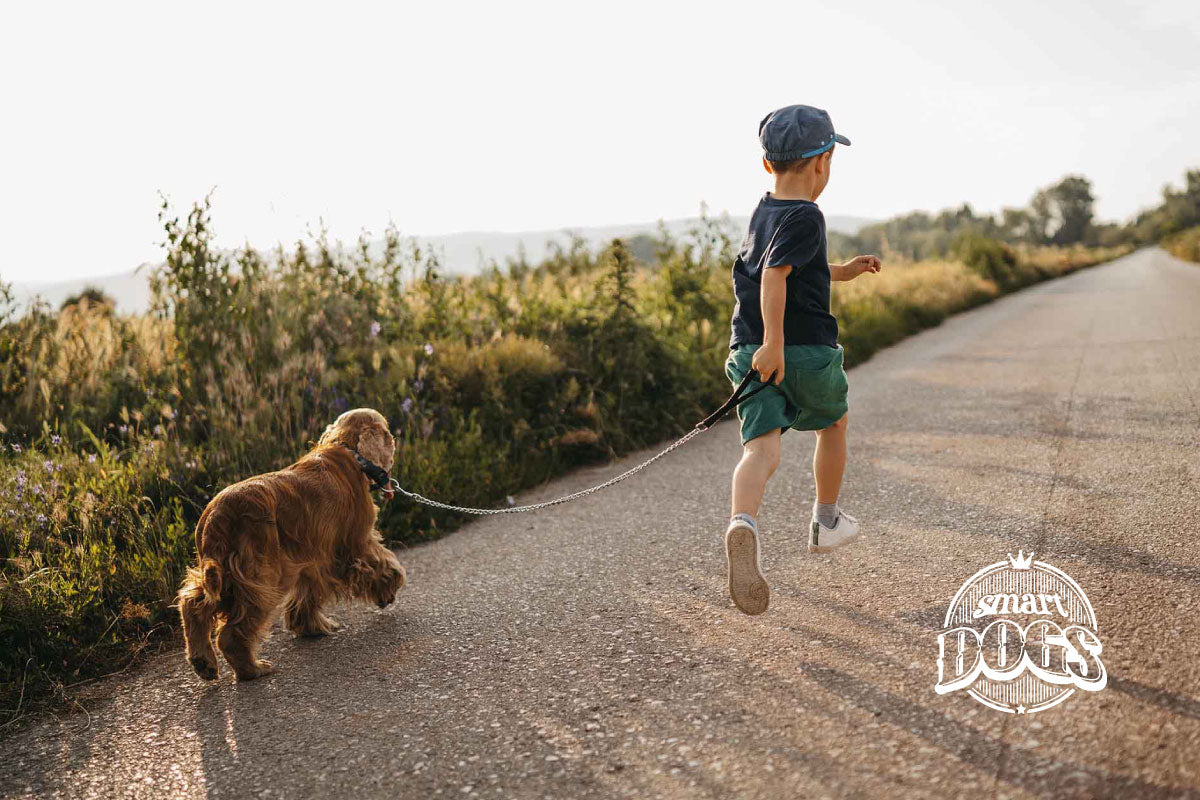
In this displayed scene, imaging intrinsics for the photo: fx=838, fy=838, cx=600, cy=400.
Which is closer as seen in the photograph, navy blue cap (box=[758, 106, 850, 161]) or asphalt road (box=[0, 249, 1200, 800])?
asphalt road (box=[0, 249, 1200, 800])

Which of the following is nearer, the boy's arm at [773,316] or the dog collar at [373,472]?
the boy's arm at [773,316]

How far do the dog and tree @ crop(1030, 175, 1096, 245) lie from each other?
12567 centimetres

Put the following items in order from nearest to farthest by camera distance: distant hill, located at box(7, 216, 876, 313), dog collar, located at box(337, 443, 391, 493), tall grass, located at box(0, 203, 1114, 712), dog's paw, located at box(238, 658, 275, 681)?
dog's paw, located at box(238, 658, 275, 681) < dog collar, located at box(337, 443, 391, 493) < tall grass, located at box(0, 203, 1114, 712) < distant hill, located at box(7, 216, 876, 313)

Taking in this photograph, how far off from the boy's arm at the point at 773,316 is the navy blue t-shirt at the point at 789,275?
0.15 feet

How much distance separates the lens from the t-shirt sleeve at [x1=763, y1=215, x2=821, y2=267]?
2.92 metres

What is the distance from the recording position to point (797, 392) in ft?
10.2

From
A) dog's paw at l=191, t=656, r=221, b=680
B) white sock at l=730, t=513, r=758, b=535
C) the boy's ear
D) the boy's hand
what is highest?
the boy's ear

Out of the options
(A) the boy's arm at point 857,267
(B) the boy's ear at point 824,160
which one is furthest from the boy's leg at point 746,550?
(B) the boy's ear at point 824,160

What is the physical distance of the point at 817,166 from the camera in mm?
3072

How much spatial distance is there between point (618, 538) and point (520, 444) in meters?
1.84

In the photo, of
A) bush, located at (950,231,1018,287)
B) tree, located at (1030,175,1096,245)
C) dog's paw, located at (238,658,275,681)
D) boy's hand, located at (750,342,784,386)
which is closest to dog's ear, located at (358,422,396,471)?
dog's paw, located at (238,658,275,681)

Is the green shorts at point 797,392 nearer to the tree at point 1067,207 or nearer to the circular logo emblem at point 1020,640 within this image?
the circular logo emblem at point 1020,640

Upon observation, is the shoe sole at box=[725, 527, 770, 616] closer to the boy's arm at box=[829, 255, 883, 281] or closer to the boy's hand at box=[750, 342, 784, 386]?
the boy's hand at box=[750, 342, 784, 386]

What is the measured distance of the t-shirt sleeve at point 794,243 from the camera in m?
2.92
